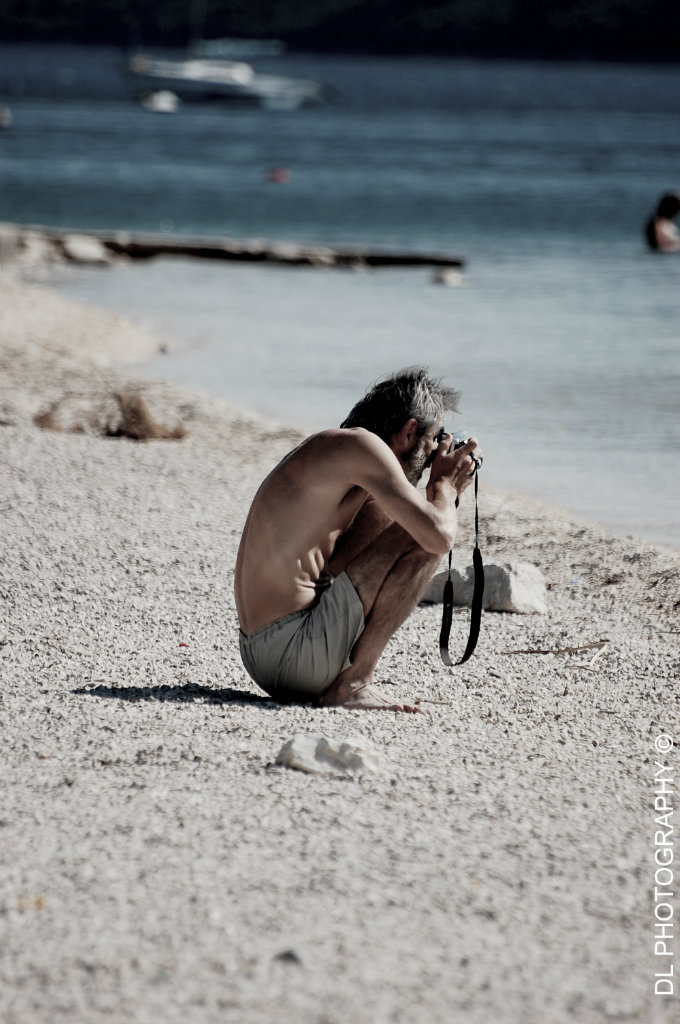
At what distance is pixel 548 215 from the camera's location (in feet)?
90.0

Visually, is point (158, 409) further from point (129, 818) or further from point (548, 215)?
point (548, 215)

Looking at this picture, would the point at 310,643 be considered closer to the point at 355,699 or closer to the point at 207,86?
the point at 355,699

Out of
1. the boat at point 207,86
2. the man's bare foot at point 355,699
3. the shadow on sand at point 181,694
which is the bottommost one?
the shadow on sand at point 181,694

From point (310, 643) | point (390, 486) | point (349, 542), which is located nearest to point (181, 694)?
point (310, 643)

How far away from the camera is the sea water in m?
9.63

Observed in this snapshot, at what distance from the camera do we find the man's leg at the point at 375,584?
3.77 metres

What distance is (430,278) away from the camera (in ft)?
60.1

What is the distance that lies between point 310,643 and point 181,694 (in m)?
0.49

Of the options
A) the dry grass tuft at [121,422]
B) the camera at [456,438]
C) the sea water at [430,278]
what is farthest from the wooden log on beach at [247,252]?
the camera at [456,438]

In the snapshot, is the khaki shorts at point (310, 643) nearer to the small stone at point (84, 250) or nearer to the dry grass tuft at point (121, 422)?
the dry grass tuft at point (121, 422)

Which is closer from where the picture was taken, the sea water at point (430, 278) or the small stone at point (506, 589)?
the small stone at point (506, 589)

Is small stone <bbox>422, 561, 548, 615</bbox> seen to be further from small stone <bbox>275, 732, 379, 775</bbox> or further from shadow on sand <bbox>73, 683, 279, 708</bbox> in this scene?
small stone <bbox>275, 732, 379, 775</bbox>

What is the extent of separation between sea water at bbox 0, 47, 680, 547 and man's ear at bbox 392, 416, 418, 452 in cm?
349

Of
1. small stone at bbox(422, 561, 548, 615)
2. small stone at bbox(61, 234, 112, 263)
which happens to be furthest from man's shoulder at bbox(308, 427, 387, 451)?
small stone at bbox(61, 234, 112, 263)
